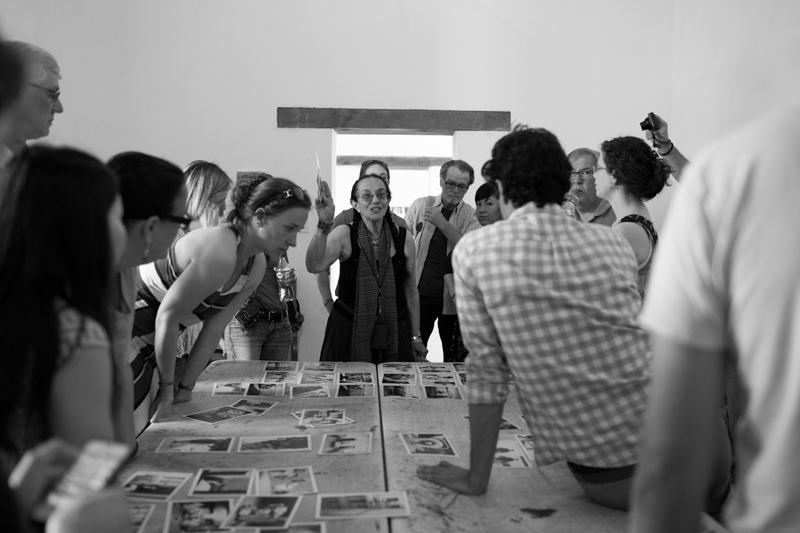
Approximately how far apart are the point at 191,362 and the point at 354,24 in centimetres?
400

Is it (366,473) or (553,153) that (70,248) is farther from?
(553,153)

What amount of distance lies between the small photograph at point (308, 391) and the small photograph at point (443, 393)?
372 millimetres

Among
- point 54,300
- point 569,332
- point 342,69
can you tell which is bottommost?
point 569,332

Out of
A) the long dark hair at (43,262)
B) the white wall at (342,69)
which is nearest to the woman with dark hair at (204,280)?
the long dark hair at (43,262)

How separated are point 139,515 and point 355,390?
3.94ft

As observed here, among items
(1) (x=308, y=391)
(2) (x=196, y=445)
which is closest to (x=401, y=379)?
(1) (x=308, y=391)

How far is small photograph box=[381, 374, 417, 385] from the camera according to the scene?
271cm

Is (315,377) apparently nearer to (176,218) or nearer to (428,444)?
(428,444)

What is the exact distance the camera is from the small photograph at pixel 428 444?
188 centimetres

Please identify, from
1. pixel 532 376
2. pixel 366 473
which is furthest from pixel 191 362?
pixel 532 376

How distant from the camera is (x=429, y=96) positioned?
5754mm

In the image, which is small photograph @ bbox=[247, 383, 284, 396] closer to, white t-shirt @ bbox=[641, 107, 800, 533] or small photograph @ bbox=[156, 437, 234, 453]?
small photograph @ bbox=[156, 437, 234, 453]

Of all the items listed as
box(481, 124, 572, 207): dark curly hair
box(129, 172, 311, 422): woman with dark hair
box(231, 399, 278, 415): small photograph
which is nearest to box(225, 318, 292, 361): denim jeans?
box(129, 172, 311, 422): woman with dark hair

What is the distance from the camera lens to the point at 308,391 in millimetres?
2551
